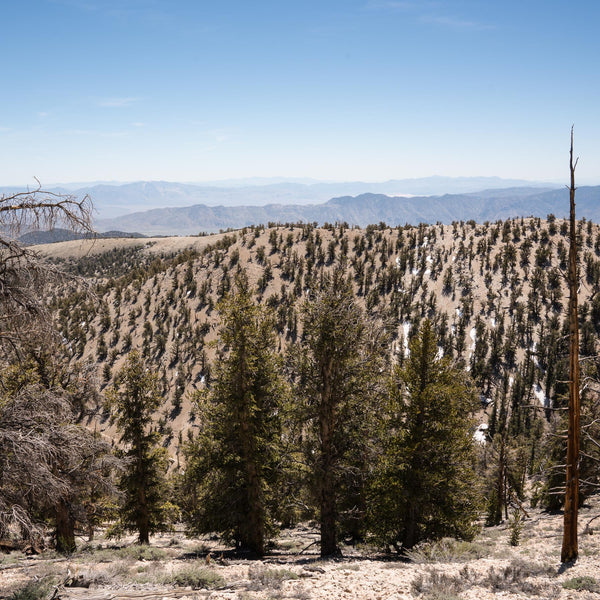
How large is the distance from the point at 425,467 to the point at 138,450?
12.6 metres

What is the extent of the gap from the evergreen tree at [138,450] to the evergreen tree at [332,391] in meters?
8.15

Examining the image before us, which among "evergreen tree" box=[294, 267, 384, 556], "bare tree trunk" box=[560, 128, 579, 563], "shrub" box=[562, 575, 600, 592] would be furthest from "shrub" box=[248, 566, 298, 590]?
"bare tree trunk" box=[560, 128, 579, 563]

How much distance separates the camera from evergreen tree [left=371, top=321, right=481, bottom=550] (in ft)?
49.9

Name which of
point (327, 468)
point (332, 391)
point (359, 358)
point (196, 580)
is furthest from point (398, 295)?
point (196, 580)

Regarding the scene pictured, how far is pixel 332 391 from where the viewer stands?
1480 centimetres

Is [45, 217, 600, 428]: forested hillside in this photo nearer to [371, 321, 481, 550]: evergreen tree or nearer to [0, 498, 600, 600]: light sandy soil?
[371, 321, 481, 550]: evergreen tree

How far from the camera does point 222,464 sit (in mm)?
15828

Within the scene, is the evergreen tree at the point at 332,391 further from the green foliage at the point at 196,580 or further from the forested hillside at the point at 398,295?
the forested hillside at the point at 398,295

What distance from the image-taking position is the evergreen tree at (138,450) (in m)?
19.3

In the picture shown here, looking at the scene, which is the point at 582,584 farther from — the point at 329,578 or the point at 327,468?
the point at 327,468

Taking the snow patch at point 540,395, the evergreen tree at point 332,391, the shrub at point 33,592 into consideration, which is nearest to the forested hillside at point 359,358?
the evergreen tree at point 332,391

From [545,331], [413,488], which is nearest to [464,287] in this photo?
[545,331]

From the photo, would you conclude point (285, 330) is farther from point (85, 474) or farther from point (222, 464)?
point (85, 474)

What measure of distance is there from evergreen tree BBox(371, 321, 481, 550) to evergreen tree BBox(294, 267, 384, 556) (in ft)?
3.94
